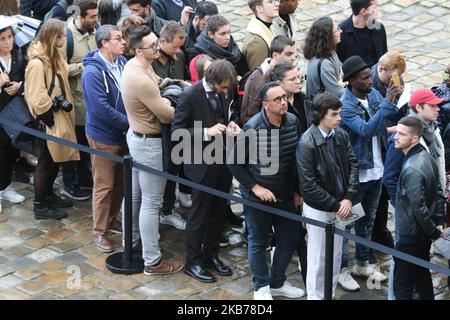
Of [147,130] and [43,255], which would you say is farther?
[43,255]

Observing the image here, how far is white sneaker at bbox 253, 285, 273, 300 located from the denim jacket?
139 centimetres

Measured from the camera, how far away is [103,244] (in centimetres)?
966

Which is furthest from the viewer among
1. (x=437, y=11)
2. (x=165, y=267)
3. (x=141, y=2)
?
(x=437, y=11)

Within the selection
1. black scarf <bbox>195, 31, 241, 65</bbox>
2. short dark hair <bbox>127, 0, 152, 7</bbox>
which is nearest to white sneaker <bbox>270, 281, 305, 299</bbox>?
black scarf <bbox>195, 31, 241, 65</bbox>

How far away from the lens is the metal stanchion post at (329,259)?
782 cm

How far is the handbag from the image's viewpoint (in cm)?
999

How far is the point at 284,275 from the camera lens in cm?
908

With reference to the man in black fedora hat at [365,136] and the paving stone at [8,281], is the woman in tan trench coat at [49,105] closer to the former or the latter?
the paving stone at [8,281]

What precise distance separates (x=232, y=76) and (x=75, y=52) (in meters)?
2.19

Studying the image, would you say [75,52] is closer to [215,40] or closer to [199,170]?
[215,40]

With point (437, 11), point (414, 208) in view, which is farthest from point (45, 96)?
point (437, 11)

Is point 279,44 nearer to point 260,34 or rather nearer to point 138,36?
point 260,34

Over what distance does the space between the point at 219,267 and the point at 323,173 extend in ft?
5.14
